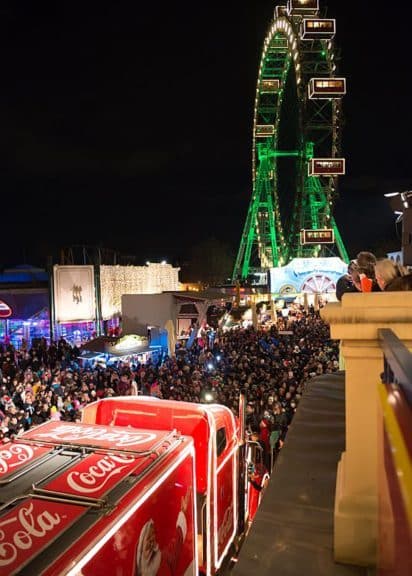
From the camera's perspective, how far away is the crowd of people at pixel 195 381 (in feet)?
33.9

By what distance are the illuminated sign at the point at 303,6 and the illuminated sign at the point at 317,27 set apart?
2.06 meters

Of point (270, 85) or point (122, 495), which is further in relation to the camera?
point (270, 85)

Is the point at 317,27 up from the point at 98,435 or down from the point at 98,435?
up

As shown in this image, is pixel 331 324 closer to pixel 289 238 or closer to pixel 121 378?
pixel 121 378

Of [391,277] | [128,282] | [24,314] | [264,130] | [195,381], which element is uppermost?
[264,130]

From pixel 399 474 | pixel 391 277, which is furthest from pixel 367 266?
pixel 399 474

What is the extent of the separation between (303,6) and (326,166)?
1245cm

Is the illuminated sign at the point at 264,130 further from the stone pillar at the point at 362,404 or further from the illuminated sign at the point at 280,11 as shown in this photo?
the stone pillar at the point at 362,404

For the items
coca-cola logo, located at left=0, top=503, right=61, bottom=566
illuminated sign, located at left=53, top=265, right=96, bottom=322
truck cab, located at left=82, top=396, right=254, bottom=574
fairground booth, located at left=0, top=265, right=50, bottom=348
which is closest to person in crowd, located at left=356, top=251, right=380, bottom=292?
truck cab, located at left=82, top=396, right=254, bottom=574

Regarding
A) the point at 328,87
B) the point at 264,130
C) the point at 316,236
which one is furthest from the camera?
the point at 264,130

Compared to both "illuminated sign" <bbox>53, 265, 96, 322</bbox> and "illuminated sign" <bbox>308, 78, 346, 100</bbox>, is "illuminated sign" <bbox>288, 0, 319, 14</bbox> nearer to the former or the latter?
"illuminated sign" <bbox>308, 78, 346, 100</bbox>

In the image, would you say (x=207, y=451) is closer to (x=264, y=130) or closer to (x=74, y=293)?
(x=74, y=293)

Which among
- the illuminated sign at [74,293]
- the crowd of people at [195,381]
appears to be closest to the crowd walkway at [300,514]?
the crowd of people at [195,381]

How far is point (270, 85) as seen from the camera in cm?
4491
